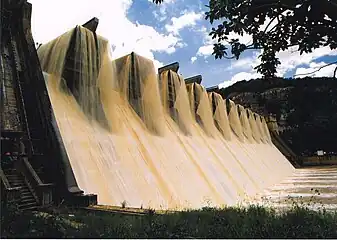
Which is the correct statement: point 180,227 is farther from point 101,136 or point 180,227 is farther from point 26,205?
point 101,136

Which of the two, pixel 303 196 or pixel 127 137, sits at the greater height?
pixel 127 137

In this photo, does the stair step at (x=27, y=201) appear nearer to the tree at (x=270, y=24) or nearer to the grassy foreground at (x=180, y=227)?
the grassy foreground at (x=180, y=227)

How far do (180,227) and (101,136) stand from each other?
605 centimetres

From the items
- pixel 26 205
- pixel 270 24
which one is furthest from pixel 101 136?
pixel 270 24

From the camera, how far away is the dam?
7445 mm

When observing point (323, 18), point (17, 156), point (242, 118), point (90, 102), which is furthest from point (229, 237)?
point (242, 118)

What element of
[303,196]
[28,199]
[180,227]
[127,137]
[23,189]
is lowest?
[303,196]

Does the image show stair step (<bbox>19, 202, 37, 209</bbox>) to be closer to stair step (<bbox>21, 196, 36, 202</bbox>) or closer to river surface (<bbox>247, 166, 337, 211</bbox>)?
stair step (<bbox>21, 196, 36, 202</bbox>)

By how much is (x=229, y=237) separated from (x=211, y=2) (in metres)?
2.43

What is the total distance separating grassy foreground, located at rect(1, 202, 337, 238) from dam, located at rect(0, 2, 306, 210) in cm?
220

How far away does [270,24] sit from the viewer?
125 inches

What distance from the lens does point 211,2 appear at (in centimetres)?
313

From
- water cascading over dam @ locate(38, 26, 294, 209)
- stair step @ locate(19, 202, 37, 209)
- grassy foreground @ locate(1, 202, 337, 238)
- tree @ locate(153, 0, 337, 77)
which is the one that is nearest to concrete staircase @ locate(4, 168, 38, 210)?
stair step @ locate(19, 202, 37, 209)

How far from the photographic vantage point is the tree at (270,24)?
281 centimetres
